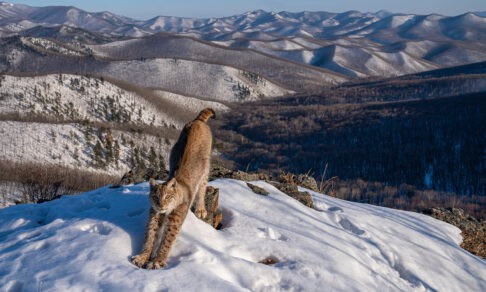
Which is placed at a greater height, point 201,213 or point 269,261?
point 201,213

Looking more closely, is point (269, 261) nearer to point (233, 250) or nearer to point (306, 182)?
point (233, 250)

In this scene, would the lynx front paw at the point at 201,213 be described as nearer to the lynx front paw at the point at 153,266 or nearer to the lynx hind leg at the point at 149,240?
the lynx hind leg at the point at 149,240

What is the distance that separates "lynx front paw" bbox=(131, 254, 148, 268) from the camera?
284 inches

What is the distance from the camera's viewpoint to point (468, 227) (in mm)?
16172

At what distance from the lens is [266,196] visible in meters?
12.1

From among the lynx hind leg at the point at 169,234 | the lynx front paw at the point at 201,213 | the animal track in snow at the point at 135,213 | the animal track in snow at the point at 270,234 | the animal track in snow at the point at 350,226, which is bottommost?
the animal track in snow at the point at 350,226

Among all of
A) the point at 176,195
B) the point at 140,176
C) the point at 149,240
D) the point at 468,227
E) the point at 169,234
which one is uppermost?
the point at 176,195

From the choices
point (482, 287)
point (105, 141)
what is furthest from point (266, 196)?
point (105, 141)

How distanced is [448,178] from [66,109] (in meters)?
68.1

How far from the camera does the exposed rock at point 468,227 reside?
14.5 m

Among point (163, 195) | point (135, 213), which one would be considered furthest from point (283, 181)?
point (163, 195)

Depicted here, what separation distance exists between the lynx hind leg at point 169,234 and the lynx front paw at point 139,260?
16 cm

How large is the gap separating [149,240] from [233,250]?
1733 millimetres

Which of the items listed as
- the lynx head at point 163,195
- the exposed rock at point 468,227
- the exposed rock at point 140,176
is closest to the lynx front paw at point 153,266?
the lynx head at point 163,195
